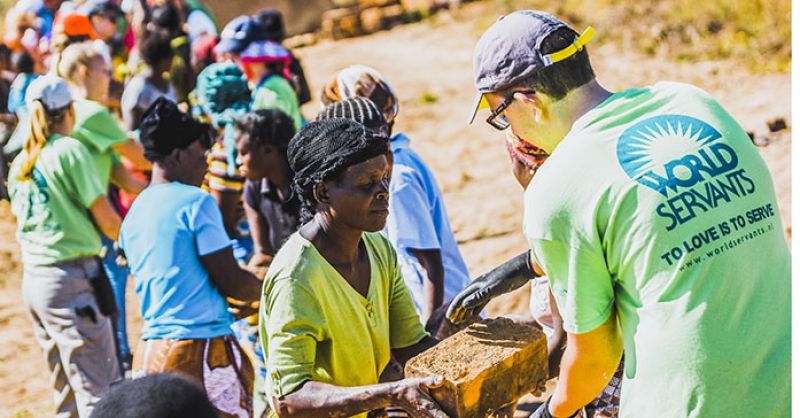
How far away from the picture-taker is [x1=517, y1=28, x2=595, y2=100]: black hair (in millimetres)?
2539

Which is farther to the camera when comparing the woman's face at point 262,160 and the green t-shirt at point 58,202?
the green t-shirt at point 58,202

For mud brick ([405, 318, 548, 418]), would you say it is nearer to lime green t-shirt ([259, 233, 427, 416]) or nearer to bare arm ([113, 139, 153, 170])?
lime green t-shirt ([259, 233, 427, 416])

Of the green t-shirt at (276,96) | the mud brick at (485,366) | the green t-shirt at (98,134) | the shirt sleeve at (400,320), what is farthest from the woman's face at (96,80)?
the mud brick at (485,366)

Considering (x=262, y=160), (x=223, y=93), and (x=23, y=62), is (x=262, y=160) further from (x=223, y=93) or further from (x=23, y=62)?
(x=23, y=62)

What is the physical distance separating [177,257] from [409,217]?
89cm

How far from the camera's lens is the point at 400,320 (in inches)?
128

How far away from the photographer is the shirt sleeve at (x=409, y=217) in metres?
4.07

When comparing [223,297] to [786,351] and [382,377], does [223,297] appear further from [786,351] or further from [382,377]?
[786,351]

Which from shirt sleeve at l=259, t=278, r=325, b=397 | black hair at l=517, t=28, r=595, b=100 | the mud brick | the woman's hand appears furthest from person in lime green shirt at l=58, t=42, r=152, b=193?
black hair at l=517, t=28, r=595, b=100

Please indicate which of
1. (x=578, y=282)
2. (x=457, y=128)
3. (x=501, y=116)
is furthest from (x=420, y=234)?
(x=457, y=128)

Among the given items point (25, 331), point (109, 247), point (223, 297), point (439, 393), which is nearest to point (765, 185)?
point (439, 393)

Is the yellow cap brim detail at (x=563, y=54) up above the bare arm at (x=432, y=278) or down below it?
above

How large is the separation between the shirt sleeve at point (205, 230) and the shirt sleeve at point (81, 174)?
3.91 feet

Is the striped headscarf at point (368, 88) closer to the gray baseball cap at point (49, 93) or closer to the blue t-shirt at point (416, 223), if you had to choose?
the blue t-shirt at point (416, 223)
